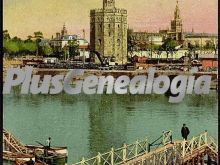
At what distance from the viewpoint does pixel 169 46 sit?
3428 mm

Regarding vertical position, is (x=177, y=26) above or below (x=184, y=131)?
above

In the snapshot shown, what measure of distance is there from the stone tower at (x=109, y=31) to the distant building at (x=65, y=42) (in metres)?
0.03

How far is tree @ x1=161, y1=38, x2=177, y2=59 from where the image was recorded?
3413 millimetres

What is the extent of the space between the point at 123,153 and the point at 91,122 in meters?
0.43

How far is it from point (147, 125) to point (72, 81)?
348 mm

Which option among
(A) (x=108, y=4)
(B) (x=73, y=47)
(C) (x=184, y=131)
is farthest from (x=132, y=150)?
(A) (x=108, y=4)

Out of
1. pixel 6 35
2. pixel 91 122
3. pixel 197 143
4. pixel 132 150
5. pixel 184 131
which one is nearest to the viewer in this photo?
pixel 6 35

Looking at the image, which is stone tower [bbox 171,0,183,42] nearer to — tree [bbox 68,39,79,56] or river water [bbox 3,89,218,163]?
river water [bbox 3,89,218,163]

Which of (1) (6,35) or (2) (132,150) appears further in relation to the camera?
(2) (132,150)

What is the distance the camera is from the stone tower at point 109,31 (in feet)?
10.5

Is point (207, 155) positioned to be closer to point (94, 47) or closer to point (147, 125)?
point (147, 125)

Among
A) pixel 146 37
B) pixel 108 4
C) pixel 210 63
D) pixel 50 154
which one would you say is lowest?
pixel 50 154

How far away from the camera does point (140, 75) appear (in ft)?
10.8

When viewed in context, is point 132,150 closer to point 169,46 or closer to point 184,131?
point 184,131
